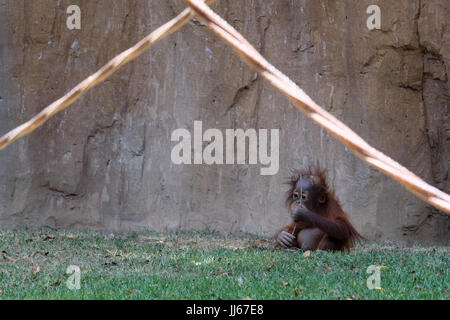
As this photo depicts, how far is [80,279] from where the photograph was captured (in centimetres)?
371

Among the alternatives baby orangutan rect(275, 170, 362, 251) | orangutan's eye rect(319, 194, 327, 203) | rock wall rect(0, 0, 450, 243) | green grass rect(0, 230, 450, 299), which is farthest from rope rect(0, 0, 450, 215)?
rock wall rect(0, 0, 450, 243)

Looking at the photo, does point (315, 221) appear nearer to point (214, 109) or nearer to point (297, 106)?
point (214, 109)

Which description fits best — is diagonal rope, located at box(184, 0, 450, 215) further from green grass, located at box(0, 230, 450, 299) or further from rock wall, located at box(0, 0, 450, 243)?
rock wall, located at box(0, 0, 450, 243)

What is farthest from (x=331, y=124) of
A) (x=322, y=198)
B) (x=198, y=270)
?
(x=322, y=198)

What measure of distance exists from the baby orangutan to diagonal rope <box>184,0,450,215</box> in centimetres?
317

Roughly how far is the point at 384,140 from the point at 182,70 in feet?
8.14

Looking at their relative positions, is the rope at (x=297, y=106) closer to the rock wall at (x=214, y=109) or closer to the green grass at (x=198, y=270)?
the green grass at (x=198, y=270)

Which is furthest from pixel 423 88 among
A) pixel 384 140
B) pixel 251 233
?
pixel 251 233

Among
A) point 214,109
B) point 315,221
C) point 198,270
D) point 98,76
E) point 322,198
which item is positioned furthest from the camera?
point 214,109

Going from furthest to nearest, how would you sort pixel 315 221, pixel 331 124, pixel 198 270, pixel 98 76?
pixel 315 221 → pixel 198 270 → pixel 98 76 → pixel 331 124

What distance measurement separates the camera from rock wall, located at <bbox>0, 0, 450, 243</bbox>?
7.23 m

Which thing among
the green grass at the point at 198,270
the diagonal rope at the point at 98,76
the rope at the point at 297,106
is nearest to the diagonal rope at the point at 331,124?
the rope at the point at 297,106

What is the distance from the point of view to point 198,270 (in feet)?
13.2

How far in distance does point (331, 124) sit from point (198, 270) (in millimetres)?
2372
